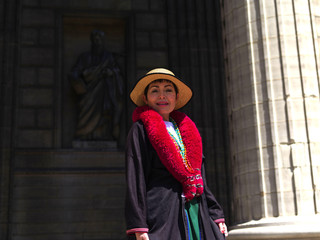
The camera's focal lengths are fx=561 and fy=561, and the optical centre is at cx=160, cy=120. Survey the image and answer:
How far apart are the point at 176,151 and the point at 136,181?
0.39m

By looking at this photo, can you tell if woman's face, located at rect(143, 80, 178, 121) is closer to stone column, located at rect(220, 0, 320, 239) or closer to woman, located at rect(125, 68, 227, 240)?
woman, located at rect(125, 68, 227, 240)

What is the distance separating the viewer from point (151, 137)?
441 cm

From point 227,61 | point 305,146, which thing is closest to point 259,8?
point 227,61

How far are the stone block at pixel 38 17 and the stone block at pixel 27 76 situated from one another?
3.59 feet

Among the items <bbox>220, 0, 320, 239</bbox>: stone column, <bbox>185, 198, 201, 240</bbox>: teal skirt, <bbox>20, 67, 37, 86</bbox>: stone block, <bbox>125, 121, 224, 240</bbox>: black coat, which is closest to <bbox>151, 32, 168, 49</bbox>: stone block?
A: <bbox>20, 67, 37, 86</bbox>: stone block

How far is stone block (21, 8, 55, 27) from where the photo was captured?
12.8 metres

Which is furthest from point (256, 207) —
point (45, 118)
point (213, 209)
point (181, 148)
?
point (45, 118)

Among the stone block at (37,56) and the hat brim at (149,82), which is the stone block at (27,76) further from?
the hat brim at (149,82)

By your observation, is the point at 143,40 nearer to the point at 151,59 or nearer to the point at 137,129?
the point at 151,59

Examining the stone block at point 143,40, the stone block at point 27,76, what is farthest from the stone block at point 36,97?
the stone block at point 143,40

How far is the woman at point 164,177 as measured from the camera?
13.7ft

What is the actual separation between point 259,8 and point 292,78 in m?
0.98

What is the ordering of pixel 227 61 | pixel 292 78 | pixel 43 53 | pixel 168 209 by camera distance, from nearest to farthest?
1. pixel 168 209
2. pixel 292 78
3. pixel 227 61
4. pixel 43 53

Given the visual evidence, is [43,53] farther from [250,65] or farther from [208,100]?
[250,65]
